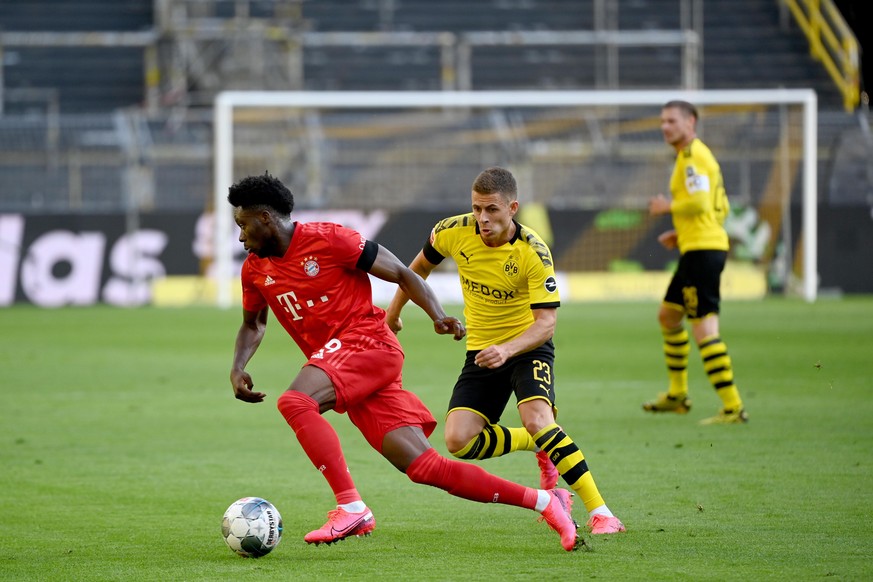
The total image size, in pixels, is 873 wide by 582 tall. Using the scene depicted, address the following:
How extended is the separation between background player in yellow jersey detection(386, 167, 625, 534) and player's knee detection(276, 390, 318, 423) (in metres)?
0.72

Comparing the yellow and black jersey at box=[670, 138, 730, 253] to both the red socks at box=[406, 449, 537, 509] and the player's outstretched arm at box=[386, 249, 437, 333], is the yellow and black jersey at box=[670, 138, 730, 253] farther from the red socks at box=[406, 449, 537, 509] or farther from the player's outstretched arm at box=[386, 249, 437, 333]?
the red socks at box=[406, 449, 537, 509]

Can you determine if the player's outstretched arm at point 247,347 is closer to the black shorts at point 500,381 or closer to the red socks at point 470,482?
the red socks at point 470,482

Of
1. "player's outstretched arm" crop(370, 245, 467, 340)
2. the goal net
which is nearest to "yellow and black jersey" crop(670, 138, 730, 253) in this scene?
"player's outstretched arm" crop(370, 245, 467, 340)

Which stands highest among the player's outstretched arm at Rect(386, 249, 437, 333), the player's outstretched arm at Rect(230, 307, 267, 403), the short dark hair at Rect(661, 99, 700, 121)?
the short dark hair at Rect(661, 99, 700, 121)

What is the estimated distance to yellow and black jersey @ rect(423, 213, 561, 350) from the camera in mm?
6328

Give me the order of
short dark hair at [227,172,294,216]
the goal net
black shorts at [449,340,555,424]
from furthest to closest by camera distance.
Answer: the goal net < black shorts at [449,340,555,424] < short dark hair at [227,172,294,216]

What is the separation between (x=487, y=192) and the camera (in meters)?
6.08

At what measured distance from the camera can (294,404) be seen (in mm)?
5664

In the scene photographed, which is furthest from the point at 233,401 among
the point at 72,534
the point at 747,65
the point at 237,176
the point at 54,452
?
the point at 747,65

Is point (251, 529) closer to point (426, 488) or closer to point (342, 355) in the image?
point (342, 355)

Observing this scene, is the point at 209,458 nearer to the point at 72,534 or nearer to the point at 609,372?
the point at 72,534

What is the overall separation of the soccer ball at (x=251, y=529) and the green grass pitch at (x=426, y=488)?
0.23ft

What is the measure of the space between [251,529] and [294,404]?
53cm

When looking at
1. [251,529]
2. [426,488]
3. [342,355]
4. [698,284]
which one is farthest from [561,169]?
A: [251,529]
